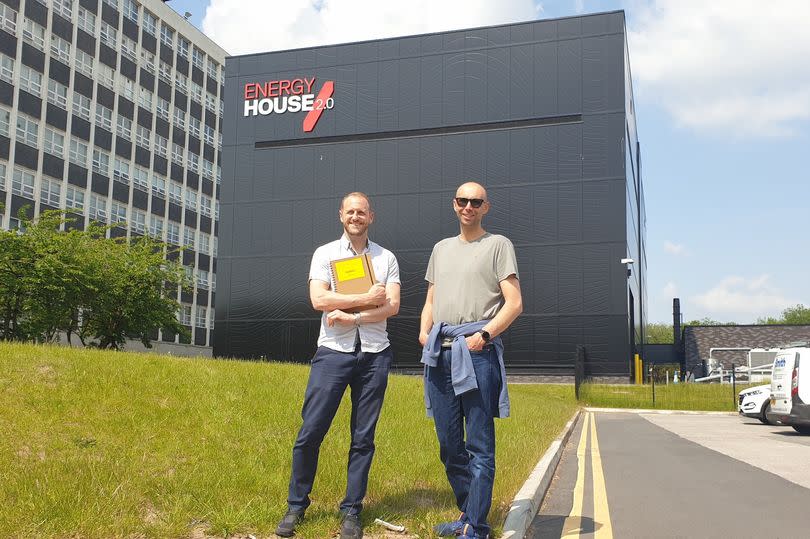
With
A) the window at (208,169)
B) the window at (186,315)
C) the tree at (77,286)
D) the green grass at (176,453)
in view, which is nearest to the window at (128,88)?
the window at (208,169)

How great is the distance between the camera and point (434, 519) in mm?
5316

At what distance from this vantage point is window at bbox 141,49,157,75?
201 ft

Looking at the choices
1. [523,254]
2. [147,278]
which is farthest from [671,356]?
[147,278]

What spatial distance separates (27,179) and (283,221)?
1813 centimetres

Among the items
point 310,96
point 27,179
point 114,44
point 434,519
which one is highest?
point 114,44

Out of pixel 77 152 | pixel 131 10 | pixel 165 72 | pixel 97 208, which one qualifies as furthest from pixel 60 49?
pixel 165 72

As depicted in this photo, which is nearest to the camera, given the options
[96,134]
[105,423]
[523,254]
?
[105,423]

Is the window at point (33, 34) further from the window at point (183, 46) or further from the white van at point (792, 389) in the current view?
the white van at point (792, 389)

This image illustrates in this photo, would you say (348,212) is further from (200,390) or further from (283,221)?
(283,221)

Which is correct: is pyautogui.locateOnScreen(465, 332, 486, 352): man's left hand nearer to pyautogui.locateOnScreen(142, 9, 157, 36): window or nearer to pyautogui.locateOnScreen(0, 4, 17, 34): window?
pyautogui.locateOnScreen(0, 4, 17, 34): window

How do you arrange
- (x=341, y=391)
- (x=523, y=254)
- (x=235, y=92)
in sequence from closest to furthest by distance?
(x=341, y=391) < (x=523, y=254) < (x=235, y=92)

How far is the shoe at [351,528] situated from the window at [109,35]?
193ft

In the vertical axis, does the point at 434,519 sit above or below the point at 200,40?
below

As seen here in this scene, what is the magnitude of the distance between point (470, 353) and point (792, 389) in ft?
41.7
